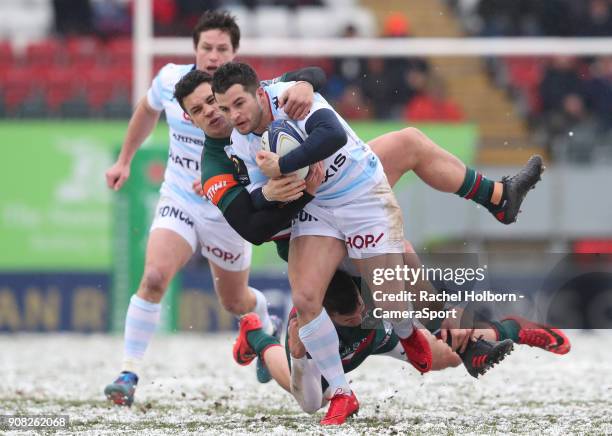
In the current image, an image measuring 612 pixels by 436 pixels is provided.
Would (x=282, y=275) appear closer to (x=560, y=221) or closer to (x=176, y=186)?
(x=560, y=221)

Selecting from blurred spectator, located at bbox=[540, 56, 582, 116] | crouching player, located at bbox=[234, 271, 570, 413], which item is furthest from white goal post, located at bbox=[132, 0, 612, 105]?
crouching player, located at bbox=[234, 271, 570, 413]

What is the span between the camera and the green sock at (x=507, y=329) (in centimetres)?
801

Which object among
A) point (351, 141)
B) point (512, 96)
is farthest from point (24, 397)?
point (512, 96)

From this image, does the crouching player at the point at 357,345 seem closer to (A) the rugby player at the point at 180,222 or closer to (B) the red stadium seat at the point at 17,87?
(A) the rugby player at the point at 180,222

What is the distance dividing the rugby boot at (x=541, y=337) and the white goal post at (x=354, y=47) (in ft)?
20.5

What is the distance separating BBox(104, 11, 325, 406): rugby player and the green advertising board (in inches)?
231

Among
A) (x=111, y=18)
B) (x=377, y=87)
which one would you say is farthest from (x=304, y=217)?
(x=111, y=18)

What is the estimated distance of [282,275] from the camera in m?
14.7

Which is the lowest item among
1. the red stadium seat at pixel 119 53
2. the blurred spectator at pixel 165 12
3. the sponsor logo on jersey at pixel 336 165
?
the sponsor logo on jersey at pixel 336 165

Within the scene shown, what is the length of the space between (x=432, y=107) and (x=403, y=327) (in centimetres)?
764

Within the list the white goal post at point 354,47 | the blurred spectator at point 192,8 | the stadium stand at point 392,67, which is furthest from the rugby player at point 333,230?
the blurred spectator at point 192,8

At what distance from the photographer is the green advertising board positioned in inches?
590

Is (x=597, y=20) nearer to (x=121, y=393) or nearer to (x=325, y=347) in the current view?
(x=121, y=393)

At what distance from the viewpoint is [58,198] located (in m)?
15.1
